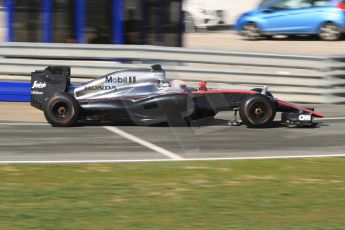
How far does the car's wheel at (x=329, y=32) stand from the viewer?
85.9ft

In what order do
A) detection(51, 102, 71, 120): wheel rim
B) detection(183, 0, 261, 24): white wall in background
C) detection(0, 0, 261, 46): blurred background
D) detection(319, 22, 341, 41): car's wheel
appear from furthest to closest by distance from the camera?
1. detection(183, 0, 261, 24): white wall in background
2. detection(319, 22, 341, 41): car's wheel
3. detection(0, 0, 261, 46): blurred background
4. detection(51, 102, 71, 120): wheel rim

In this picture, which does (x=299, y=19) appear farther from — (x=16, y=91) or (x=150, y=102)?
(x=150, y=102)

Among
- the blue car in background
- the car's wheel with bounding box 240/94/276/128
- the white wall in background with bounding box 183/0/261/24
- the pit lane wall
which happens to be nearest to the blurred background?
the pit lane wall

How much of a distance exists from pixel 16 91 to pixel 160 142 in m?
4.53

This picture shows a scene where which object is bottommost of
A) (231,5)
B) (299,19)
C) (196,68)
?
(196,68)

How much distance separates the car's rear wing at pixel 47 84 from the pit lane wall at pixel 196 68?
8.06ft

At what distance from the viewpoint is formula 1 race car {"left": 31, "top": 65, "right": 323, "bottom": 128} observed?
10445 mm

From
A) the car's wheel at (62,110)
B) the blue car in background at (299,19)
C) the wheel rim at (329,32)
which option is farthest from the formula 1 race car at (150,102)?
the wheel rim at (329,32)

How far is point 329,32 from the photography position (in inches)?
1036

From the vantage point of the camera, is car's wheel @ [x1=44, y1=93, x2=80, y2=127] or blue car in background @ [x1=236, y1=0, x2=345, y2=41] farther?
blue car in background @ [x1=236, y1=0, x2=345, y2=41]

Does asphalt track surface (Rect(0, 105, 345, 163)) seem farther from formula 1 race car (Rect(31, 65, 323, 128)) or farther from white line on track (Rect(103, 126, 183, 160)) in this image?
formula 1 race car (Rect(31, 65, 323, 128))

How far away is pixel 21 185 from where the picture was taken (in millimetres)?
7199

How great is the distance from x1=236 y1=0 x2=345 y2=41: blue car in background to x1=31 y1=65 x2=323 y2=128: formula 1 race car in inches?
629

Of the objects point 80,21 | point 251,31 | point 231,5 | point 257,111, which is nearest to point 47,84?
point 257,111
